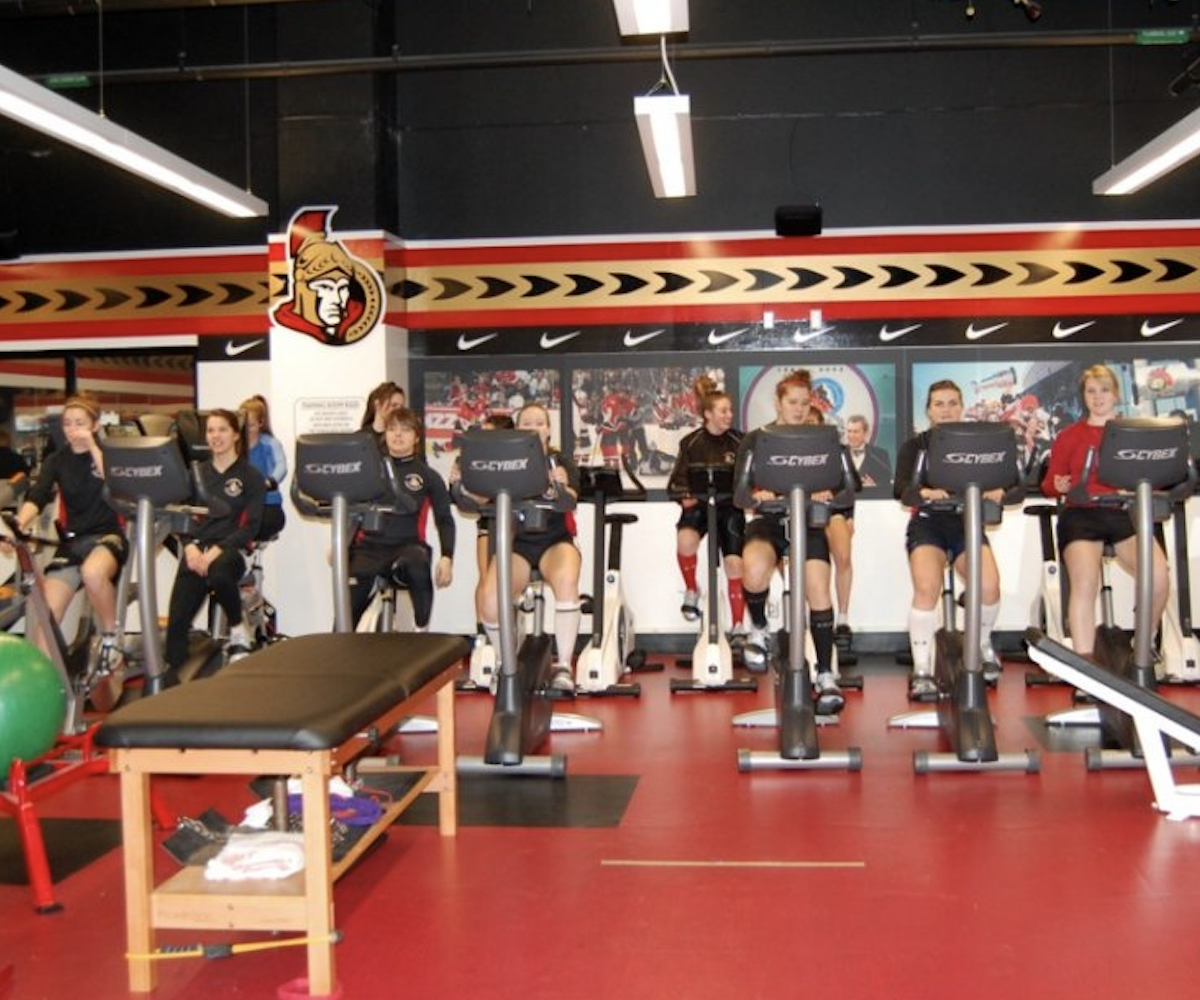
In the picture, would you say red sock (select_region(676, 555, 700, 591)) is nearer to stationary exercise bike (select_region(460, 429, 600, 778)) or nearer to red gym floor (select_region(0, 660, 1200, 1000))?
stationary exercise bike (select_region(460, 429, 600, 778))

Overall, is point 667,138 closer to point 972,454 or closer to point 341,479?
point 972,454

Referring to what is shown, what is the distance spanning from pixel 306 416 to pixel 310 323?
612 millimetres

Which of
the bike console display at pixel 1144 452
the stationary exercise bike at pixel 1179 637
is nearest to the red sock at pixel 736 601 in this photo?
the stationary exercise bike at pixel 1179 637

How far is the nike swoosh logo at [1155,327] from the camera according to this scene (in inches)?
356

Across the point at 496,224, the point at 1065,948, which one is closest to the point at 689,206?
the point at 496,224

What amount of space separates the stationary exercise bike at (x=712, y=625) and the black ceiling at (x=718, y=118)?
2603 millimetres

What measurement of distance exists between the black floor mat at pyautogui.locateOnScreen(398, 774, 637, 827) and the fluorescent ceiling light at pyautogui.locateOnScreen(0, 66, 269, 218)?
11.5ft

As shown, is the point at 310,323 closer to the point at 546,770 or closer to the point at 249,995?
the point at 546,770

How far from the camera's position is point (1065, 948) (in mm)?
3646

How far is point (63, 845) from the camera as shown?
484 cm

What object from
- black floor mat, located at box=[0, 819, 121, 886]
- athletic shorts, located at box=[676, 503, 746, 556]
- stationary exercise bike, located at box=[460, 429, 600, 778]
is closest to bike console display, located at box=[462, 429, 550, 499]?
stationary exercise bike, located at box=[460, 429, 600, 778]

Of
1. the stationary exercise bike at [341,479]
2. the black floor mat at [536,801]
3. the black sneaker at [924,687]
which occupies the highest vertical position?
the stationary exercise bike at [341,479]

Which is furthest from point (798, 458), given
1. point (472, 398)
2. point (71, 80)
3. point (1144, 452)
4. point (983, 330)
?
point (71, 80)

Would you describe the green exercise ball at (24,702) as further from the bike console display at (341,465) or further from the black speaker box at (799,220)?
the black speaker box at (799,220)
